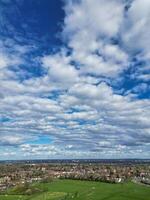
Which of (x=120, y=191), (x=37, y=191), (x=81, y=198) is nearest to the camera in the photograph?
(x=81, y=198)

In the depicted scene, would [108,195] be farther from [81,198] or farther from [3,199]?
[3,199]

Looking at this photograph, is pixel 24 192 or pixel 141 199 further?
pixel 24 192

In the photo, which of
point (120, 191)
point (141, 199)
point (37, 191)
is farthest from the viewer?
point (37, 191)

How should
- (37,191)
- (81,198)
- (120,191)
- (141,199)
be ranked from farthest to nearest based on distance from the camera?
(37,191)
(120,191)
(81,198)
(141,199)

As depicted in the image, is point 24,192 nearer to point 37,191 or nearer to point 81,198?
point 37,191

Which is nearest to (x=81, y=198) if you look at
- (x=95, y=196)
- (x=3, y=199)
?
(x=95, y=196)

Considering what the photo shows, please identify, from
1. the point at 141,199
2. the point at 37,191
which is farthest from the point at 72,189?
the point at 141,199

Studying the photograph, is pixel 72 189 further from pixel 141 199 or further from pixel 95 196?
pixel 141 199

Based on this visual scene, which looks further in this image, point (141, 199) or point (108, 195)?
point (108, 195)
